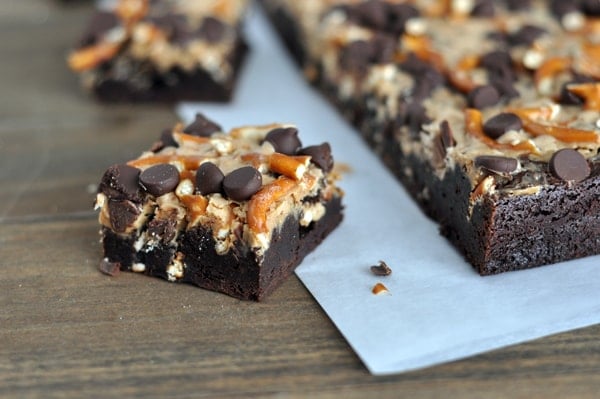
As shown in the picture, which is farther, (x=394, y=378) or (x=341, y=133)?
(x=341, y=133)

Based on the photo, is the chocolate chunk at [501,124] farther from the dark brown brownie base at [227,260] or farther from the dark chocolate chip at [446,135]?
the dark brown brownie base at [227,260]

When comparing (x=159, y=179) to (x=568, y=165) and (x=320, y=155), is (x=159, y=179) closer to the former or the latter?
(x=320, y=155)

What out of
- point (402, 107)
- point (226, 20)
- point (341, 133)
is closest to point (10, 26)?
point (226, 20)

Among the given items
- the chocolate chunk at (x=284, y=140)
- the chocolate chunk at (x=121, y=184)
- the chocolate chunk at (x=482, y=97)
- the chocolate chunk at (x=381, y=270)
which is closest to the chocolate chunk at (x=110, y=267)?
the chocolate chunk at (x=121, y=184)

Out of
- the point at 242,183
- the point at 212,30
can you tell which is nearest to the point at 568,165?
the point at 242,183

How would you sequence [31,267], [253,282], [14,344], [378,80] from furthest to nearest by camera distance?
[378,80], [31,267], [253,282], [14,344]

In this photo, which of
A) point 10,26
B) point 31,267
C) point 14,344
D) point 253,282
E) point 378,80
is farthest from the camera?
point 10,26

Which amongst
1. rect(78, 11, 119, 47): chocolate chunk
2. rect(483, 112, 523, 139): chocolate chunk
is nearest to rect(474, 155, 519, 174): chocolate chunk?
rect(483, 112, 523, 139): chocolate chunk

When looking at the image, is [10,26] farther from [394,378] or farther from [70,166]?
[394,378]
